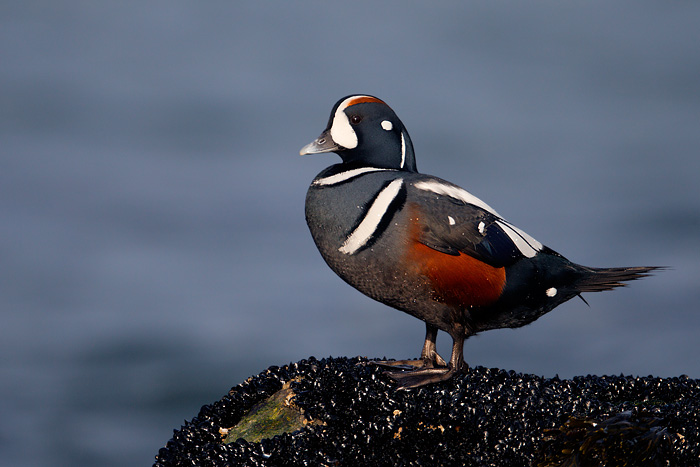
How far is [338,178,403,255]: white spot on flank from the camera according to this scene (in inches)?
245

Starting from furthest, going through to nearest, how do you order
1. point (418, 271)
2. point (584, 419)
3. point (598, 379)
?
point (598, 379) < point (418, 271) < point (584, 419)

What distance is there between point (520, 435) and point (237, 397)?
2523 millimetres

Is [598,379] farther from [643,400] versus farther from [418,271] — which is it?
[418,271]

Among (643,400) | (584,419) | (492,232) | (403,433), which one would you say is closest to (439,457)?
(403,433)

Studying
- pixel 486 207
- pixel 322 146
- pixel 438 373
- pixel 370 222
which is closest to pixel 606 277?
pixel 486 207

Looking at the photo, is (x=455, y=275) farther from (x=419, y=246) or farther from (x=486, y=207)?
(x=486, y=207)

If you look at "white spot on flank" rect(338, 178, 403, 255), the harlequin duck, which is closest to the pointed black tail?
the harlequin duck

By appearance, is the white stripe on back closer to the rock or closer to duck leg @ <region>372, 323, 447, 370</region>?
duck leg @ <region>372, 323, 447, 370</region>

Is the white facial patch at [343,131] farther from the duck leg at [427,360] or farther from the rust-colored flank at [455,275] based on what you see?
the duck leg at [427,360]

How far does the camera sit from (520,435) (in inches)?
227

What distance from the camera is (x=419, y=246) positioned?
20.2 ft

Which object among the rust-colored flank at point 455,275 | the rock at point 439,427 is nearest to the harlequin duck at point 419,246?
the rust-colored flank at point 455,275

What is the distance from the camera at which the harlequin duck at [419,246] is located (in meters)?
6.19

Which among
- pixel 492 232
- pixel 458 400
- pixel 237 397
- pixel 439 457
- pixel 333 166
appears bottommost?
pixel 439 457
